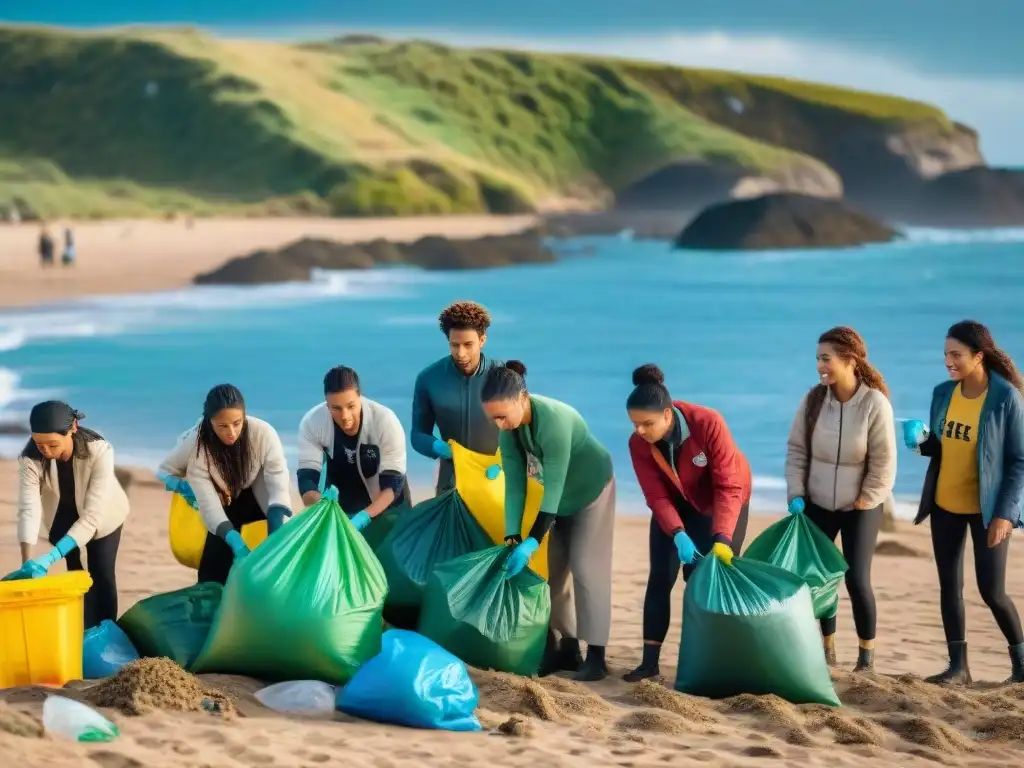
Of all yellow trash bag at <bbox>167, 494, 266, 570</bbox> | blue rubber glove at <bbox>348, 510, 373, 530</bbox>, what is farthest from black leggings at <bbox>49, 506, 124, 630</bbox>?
blue rubber glove at <bbox>348, 510, 373, 530</bbox>

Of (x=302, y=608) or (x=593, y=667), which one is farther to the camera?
(x=593, y=667)

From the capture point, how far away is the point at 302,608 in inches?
181

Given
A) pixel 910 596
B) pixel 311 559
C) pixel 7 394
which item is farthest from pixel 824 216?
pixel 311 559

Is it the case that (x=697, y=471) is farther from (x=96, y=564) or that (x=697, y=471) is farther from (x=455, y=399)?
(x=96, y=564)

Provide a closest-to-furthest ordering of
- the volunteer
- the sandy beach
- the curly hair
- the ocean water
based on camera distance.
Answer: the sandy beach < the volunteer < the curly hair < the ocean water

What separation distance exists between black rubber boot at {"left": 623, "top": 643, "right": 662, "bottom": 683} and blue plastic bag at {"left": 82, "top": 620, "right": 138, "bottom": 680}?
1.68 metres

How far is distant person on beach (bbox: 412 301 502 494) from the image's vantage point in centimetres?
535

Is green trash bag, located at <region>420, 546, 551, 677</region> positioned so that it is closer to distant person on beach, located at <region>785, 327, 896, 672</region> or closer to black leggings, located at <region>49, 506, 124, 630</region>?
distant person on beach, located at <region>785, 327, 896, 672</region>

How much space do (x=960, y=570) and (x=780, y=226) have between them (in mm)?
42147

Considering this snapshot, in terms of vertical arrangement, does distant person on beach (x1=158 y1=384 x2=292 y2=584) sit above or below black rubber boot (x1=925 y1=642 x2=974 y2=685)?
above

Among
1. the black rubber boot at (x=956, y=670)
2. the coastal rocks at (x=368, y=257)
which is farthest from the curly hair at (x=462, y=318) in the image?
the coastal rocks at (x=368, y=257)

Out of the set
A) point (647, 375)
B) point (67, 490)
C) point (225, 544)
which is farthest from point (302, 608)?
point (647, 375)

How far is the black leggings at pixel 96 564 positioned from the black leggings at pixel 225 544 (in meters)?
0.31

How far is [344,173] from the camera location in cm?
6488
